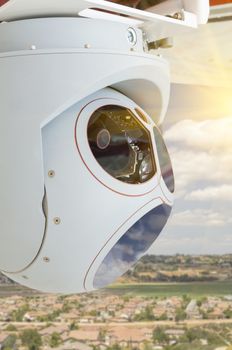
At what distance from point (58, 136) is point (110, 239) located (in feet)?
0.57

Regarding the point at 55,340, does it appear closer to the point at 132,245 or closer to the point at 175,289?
the point at 175,289

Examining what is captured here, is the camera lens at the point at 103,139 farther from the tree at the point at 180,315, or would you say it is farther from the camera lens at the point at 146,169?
the tree at the point at 180,315

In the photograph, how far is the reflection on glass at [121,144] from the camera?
0.92 metres

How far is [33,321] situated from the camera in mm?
3676

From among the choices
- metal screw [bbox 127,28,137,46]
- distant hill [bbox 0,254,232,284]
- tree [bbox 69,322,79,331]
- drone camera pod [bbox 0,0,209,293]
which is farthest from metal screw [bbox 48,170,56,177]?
tree [bbox 69,322,79,331]

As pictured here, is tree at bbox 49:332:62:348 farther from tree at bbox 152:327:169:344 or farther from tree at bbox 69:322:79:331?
tree at bbox 152:327:169:344

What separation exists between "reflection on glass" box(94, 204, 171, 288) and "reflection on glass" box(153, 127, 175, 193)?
0.14ft

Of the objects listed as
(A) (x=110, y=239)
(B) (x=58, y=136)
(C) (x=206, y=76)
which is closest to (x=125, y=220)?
(A) (x=110, y=239)

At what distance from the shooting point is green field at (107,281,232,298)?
361 centimetres

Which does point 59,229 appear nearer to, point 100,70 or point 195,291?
point 100,70

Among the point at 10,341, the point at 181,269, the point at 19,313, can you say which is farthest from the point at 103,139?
the point at 10,341

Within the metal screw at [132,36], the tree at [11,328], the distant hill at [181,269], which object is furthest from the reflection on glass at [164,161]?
the tree at [11,328]

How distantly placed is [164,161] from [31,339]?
2.88 m

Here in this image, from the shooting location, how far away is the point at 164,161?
101 centimetres
